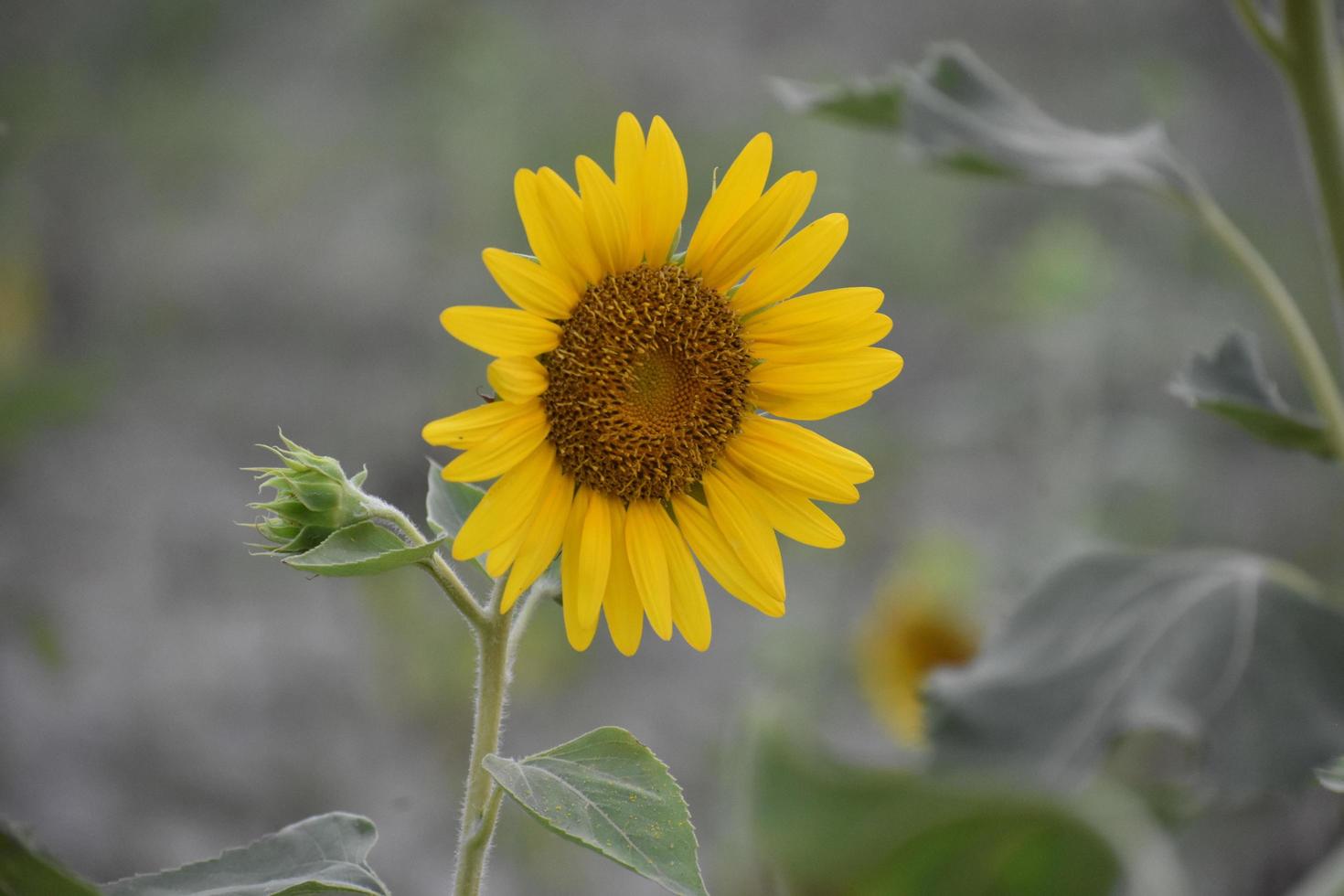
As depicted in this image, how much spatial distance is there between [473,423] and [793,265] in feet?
0.46

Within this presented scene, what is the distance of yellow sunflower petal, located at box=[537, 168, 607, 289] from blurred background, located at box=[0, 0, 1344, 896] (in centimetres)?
Answer: 82

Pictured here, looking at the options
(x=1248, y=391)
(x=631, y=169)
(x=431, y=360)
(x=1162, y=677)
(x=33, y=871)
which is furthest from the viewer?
(x=431, y=360)

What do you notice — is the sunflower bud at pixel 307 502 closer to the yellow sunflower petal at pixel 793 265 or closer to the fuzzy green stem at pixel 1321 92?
the yellow sunflower petal at pixel 793 265

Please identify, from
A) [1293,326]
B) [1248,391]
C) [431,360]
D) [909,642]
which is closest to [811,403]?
[1248,391]

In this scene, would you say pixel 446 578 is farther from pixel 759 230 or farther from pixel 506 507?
pixel 759 230

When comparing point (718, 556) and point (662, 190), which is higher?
point (662, 190)

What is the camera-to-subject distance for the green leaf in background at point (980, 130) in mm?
754

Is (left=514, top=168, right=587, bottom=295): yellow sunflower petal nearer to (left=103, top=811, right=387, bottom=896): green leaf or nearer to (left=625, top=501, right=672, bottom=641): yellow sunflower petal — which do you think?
(left=625, top=501, right=672, bottom=641): yellow sunflower petal

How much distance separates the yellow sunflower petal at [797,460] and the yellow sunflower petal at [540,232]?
90mm

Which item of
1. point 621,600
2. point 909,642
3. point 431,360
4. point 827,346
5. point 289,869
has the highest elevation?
point 827,346

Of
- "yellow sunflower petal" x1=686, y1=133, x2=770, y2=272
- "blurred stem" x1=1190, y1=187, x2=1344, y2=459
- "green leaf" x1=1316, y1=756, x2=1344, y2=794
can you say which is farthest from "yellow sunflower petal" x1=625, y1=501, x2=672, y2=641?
"blurred stem" x1=1190, y1=187, x2=1344, y2=459

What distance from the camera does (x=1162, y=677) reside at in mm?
761

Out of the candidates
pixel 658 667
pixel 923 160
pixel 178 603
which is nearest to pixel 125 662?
pixel 178 603

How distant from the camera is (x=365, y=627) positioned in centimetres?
161
